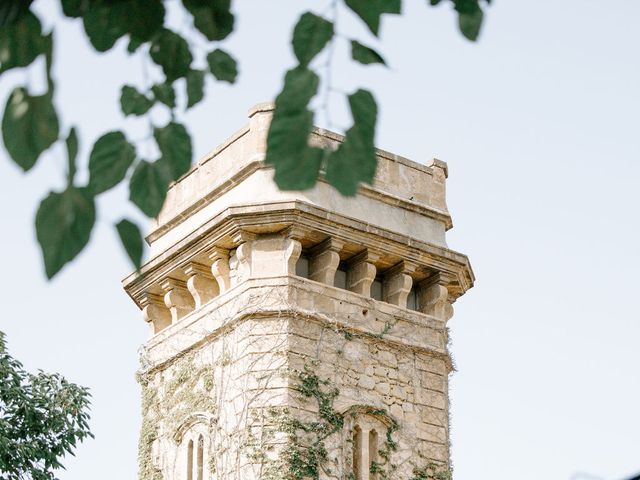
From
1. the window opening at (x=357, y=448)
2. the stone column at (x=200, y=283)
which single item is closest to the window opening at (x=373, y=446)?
the window opening at (x=357, y=448)

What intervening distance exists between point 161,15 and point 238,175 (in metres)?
11.2

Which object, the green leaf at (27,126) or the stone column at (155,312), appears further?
the stone column at (155,312)

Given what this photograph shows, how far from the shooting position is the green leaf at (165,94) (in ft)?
9.13

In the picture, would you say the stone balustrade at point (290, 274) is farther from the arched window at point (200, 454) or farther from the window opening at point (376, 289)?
the arched window at point (200, 454)

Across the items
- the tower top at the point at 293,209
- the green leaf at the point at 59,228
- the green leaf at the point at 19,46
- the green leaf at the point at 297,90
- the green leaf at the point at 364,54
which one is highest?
the tower top at the point at 293,209

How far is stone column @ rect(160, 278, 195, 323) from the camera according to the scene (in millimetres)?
14211

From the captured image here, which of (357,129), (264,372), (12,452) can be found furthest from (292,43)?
(12,452)

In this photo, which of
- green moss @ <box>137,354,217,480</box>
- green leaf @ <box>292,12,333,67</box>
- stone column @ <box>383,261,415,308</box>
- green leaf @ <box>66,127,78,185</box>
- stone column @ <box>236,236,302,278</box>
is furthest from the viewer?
stone column @ <box>383,261,415,308</box>

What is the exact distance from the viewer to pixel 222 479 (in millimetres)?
12688

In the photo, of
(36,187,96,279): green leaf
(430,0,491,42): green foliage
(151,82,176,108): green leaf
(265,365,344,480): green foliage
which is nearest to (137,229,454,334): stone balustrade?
(265,365,344,480): green foliage

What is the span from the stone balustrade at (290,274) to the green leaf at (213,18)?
10300 mm

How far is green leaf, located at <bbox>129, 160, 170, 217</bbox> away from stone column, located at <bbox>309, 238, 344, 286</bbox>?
421 inches

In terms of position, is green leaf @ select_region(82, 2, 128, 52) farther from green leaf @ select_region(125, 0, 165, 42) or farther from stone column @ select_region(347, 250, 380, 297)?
stone column @ select_region(347, 250, 380, 297)

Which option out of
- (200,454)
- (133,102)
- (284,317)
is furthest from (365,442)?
(133,102)
